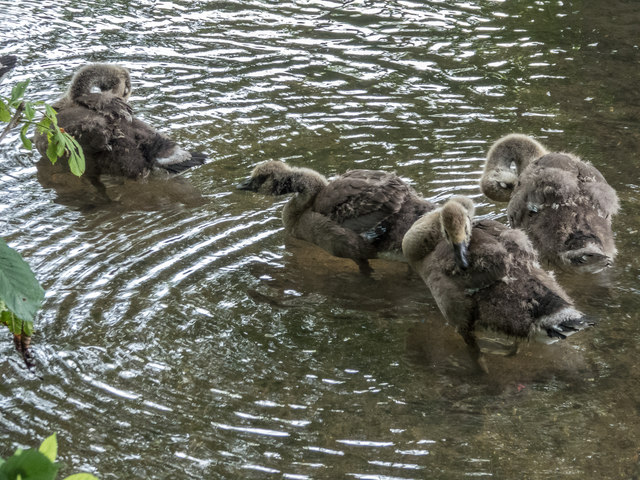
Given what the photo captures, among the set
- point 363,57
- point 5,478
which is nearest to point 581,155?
point 363,57

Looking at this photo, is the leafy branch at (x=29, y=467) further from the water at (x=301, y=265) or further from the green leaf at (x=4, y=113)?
the water at (x=301, y=265)

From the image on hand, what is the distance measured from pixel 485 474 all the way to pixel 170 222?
3878 millimetres

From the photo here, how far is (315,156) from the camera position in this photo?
8250 mm

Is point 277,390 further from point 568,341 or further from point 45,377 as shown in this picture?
point 568,341

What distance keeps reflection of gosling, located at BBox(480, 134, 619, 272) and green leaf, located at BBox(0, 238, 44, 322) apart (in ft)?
15.3

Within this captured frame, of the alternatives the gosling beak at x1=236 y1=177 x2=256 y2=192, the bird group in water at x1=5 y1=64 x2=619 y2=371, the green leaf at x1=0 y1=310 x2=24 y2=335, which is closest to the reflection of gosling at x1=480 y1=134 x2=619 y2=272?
the bird group in water at x1=5 y1=64 x2=619 y2=371

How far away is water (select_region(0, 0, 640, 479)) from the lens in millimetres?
4652

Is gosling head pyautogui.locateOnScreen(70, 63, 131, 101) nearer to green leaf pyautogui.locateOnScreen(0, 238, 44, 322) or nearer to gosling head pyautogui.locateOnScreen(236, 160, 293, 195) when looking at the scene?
gosling head pyautogui.locateOnScreen(236, 160, 293, 195)

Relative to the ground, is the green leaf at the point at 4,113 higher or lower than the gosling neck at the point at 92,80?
higher

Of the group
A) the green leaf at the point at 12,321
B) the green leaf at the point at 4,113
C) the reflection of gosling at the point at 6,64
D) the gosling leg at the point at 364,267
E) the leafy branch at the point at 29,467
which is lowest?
the gosling leg at the point at 364,267

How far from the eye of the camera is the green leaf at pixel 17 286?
203 cm

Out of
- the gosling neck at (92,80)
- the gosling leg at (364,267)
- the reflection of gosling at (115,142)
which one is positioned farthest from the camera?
the gosling neck at (92,80)

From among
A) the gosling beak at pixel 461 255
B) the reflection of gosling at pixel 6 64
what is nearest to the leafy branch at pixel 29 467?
the gosling beak at pixel 461 255

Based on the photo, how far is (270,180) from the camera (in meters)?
7.25
